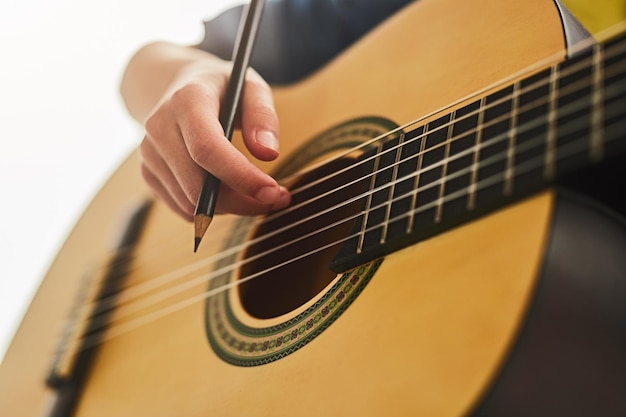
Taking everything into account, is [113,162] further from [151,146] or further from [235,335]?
[235,335]

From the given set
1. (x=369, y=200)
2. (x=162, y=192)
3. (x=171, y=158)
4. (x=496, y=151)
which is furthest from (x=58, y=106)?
(x=496, y=151)

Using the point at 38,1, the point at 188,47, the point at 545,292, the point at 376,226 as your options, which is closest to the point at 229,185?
the point at 376,226

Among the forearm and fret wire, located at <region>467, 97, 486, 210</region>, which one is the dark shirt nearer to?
the forearm

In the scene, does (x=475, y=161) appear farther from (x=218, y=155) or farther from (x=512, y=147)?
(x=218, y=155)

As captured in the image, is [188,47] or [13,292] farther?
[13,292]

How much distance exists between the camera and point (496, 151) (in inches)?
15.2

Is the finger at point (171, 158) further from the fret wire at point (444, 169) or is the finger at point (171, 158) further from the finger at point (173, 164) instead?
the fret wire at point (444, 169)

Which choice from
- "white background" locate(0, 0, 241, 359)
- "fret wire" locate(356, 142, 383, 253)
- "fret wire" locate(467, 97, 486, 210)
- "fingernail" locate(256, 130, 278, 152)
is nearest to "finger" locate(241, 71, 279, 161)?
"fingernail" locate(256, 130, 278, 152)

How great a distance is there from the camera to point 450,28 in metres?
0.58

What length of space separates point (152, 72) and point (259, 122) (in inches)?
14.1

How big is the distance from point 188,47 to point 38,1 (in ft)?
2.72

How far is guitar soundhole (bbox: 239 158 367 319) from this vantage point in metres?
0.62

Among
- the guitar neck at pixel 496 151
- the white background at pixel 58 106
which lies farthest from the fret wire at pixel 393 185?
the white background at pixel 58 106

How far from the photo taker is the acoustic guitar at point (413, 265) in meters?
0.35
